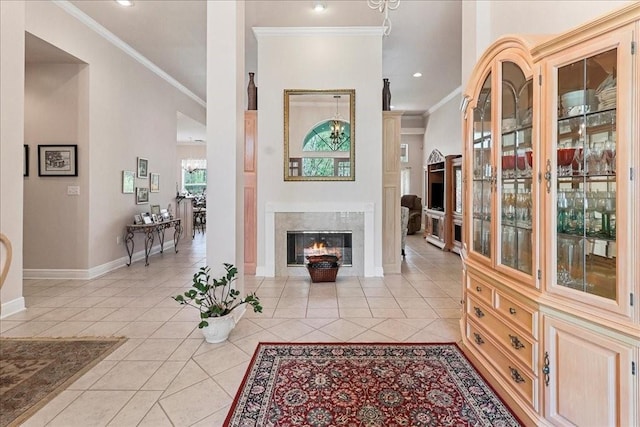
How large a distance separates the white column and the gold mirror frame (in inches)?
73.1

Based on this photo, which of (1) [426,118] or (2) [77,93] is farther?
(1) [426,118]

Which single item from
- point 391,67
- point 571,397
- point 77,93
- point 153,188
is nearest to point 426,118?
point 391,67

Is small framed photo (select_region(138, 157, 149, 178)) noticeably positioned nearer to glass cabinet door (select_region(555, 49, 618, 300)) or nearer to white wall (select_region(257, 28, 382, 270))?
white wall (select_region(257, 28, 382, 270))

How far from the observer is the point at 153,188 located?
21.1 feet

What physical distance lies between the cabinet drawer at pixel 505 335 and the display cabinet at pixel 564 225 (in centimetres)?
1

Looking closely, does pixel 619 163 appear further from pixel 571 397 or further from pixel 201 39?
pixel 201 39

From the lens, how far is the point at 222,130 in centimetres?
302

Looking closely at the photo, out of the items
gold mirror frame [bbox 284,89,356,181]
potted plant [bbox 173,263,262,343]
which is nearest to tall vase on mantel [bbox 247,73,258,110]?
gold mirror frame [bbox 284,89,356,181]

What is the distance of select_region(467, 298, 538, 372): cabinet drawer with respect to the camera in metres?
1.76

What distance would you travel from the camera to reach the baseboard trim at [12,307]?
10.5ft

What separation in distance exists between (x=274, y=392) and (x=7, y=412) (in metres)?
1.53

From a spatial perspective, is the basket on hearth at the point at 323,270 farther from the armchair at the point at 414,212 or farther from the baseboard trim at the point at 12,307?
the armchair at the point at 414,212

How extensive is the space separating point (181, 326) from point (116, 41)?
16.0ft

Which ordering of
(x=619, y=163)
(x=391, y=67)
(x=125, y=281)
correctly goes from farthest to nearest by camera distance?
(x=391, y=67) < (x=125, y=281) < (x=619, y=163)
